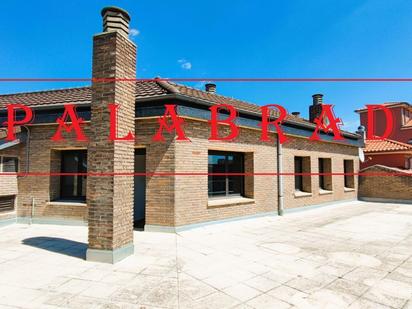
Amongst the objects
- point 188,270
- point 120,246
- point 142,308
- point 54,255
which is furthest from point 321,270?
point 54,255

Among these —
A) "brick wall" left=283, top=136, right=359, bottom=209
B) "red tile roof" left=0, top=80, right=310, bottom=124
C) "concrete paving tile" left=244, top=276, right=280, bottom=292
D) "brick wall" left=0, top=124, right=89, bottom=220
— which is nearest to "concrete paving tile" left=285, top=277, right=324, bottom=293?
"concrete paving tile" left=244, top=276, right=280, bottom=292

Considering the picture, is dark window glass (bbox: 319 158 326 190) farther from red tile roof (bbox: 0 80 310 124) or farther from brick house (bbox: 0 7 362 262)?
red tile roof (bbox: 0 80 310 124)

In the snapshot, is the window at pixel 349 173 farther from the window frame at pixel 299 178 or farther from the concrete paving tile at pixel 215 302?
the concrete paving tile at pixel 215 302

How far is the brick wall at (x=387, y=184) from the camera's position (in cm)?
1456

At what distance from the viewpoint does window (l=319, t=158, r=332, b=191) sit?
13.8m

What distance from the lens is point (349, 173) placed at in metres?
15.6

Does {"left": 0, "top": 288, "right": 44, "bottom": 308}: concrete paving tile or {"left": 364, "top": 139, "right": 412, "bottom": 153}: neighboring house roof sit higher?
{"left": 364, "top": 139, "right": 412, "bottom": 153}: neighboring house roof

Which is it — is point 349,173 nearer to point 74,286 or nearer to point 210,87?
point 210,87

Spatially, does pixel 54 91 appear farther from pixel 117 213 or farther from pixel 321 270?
pixel 321 270

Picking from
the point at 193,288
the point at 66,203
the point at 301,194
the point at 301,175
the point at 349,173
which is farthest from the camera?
the point at 349,173

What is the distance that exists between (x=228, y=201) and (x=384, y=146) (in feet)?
47.5

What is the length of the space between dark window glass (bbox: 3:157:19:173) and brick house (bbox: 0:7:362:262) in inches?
1.3

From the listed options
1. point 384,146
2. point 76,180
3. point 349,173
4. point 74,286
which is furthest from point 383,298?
point 384,146

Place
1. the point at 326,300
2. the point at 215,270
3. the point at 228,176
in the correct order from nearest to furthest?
the point at 326,300, the point at 215,270, the point at 228,176
